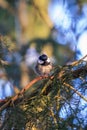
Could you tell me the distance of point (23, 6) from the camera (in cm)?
990

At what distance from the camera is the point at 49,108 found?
2514mm

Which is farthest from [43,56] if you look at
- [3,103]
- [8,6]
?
[8,6]

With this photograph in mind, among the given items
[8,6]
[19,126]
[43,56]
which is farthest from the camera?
[8,6]

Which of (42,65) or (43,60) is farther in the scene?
(43,60)

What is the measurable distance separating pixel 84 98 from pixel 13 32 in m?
7.42

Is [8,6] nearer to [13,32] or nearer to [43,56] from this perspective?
Answer: [13,32]

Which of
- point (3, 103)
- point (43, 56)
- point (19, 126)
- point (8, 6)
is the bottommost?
point (19, 126)

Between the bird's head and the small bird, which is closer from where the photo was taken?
the small bird

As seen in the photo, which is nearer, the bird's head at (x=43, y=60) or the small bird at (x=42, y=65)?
the small bird at (x=42, y=65)

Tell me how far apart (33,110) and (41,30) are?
7.70 meters

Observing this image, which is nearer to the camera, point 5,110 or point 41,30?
point 5,110

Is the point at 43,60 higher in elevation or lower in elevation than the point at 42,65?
higher

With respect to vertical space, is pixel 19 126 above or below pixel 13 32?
below

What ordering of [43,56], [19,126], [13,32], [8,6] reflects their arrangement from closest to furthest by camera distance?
[19,126] < [43,56] < [8,6] < [13,32]
